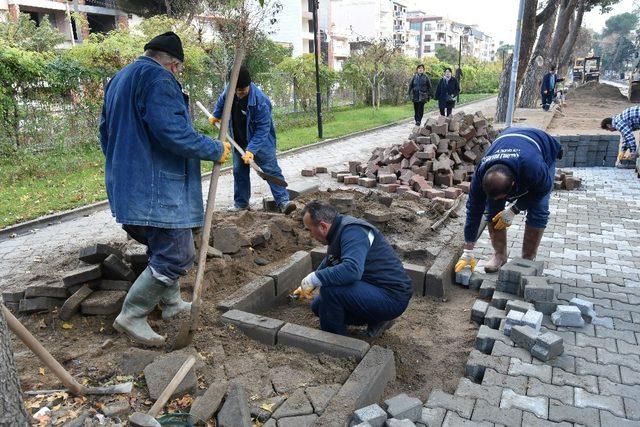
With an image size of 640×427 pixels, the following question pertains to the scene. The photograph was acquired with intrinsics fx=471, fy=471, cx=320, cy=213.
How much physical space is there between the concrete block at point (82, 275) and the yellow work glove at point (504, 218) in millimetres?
3384

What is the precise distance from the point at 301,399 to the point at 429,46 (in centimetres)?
11224

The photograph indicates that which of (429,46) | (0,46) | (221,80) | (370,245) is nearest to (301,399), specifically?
(370,245)

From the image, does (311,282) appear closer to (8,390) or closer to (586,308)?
(8,390)

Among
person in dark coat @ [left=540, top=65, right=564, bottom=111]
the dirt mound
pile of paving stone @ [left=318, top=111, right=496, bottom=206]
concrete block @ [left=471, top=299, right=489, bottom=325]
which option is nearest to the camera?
concrete block @ [left=471, top=299, right=489, bottom=325]

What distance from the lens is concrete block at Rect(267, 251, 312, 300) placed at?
4074 mm

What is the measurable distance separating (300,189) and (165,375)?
407cm

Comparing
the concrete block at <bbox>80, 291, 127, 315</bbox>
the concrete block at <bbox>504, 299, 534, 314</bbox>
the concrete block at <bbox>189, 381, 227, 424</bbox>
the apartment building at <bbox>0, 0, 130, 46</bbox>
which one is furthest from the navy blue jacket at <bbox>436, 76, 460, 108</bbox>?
the apartment building at <bbox>0, 0, 130, 46</bbox>

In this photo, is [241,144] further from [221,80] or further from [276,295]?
[221,80]

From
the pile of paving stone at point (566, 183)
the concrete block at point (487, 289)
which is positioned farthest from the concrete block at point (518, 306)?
the pile of paving stone at point (566, 183)

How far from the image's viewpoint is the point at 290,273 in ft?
13.9

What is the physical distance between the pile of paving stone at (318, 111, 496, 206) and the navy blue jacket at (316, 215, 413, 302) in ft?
12.1

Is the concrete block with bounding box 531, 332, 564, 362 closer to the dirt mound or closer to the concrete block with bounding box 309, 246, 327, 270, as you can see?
the concrete block with bounding box 309, 246, 327, 270

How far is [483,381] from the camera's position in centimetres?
288

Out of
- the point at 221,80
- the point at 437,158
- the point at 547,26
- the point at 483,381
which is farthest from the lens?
the point at 547,26
